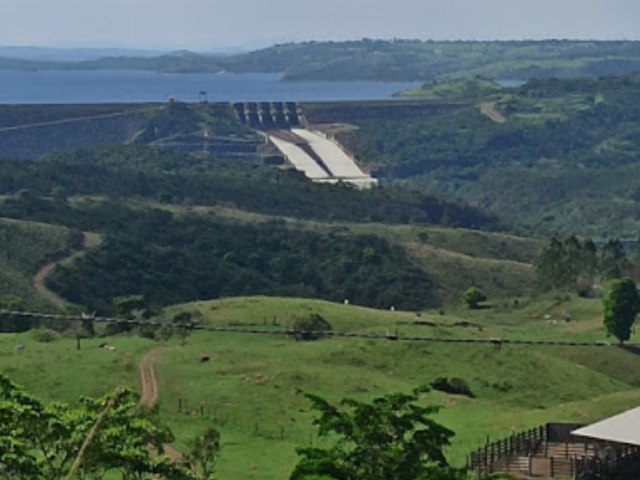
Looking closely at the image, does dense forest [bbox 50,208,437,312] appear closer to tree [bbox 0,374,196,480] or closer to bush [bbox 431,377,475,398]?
bush [bbox 431,377,475,398]

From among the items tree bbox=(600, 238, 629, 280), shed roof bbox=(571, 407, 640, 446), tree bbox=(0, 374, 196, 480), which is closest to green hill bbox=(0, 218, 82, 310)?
tree bbox=(600, 238, 629, 280)

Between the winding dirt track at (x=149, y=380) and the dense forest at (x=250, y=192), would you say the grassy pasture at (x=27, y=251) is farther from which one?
the winding dirt track at (x=149, y=380)

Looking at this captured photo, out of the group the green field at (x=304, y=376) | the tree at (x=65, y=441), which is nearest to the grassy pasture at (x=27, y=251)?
Answer: the green field at (x=304, y=376)

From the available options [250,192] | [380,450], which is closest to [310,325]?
[380,450]

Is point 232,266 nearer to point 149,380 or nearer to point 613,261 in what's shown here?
point 613,261

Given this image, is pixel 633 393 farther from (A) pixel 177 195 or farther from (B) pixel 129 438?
(A) pixel 177 195

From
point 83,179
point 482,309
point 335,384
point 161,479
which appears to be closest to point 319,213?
point 83,179
